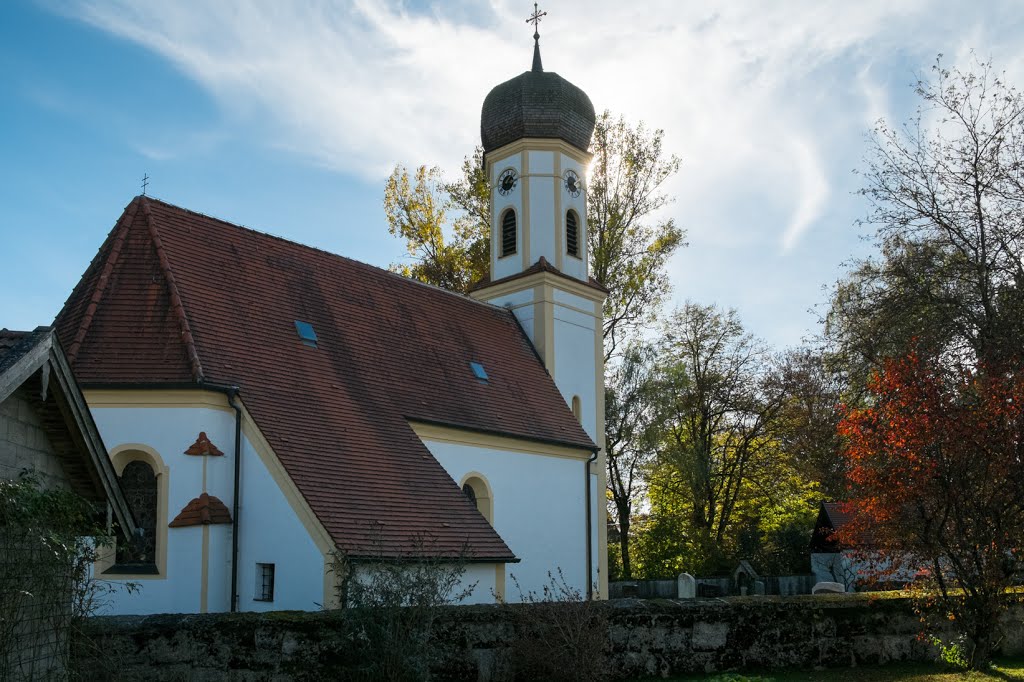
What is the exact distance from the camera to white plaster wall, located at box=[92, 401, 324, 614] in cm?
1434

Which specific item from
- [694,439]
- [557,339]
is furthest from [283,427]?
[694,439]

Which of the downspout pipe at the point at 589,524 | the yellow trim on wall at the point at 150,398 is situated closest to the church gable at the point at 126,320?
the yellow trim on wall at the point at 150,398

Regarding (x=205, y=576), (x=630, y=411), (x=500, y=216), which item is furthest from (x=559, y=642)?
(x=630, y=411)

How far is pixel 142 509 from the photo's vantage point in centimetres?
1495

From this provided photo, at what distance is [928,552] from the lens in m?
12.0

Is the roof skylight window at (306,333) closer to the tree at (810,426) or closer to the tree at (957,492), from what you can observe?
the tree at (957,492)

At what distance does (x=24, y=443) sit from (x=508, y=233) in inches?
778

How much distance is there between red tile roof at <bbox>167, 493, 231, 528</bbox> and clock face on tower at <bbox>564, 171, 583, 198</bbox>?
1474cm

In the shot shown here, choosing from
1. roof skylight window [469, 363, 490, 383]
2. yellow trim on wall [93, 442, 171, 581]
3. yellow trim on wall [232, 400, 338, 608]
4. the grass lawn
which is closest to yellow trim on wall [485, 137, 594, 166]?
roof skylight window [469, 363, 490, 383]

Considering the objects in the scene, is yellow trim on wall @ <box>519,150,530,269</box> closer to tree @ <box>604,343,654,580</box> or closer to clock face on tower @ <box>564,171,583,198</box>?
clock face on tower @ <box>564,171,583,198</box>

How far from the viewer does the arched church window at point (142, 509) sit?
1471 cm

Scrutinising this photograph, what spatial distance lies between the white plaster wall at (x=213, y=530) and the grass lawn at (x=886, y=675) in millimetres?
5967

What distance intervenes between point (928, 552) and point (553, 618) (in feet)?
16.1

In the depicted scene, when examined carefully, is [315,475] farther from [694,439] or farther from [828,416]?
[828,416]
